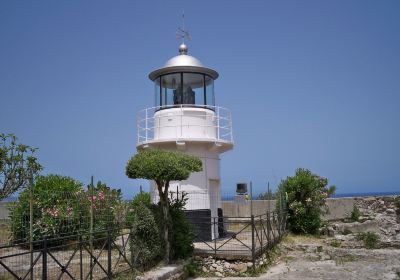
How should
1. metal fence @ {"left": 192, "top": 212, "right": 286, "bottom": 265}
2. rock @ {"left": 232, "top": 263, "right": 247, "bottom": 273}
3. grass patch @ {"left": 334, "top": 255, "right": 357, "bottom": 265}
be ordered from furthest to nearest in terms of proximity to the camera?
grass patch @ {"left": 334, "top": 255, "right": 357, "bottom": 265} < metal fence @ {"left": 192, "top": 212, "right": 286, "bottom": 265} < rock @ {"left": 232, "top": 263, "right": 247, "bottom": 273}

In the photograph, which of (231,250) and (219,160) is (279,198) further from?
(231,250)

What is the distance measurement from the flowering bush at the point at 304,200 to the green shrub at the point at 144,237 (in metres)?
6.99

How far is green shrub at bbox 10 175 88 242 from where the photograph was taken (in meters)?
13.6

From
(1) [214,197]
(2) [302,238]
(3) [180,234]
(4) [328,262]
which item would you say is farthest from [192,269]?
(2) [302,238]

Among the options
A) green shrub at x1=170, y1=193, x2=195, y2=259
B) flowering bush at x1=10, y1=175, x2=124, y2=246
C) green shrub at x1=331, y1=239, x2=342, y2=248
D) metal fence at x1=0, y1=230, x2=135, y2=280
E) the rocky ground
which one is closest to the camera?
metal fence at x1=0, y1=230, x2=135, y2=280

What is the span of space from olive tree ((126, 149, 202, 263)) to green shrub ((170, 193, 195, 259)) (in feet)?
1.18

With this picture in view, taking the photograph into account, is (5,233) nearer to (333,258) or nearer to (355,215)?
(333,258)

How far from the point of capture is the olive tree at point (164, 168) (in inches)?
448

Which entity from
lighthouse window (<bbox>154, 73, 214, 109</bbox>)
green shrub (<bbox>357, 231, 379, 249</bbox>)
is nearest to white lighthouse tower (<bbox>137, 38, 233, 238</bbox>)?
lighthouse window (<bbox>154, 73, 214, 109</bbox>)

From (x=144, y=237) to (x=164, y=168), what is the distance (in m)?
1.81

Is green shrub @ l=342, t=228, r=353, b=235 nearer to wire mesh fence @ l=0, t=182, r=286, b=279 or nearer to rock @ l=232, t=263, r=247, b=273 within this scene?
wire mesh fence @ l=0, t=182, r=286, b=279

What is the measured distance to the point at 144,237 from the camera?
451 inches

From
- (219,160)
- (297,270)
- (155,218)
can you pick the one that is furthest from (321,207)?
(155,218)

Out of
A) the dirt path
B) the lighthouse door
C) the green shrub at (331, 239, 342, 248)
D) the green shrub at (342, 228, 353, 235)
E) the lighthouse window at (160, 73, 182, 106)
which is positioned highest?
the lighthouse window at (160, 73, 182, 106)
